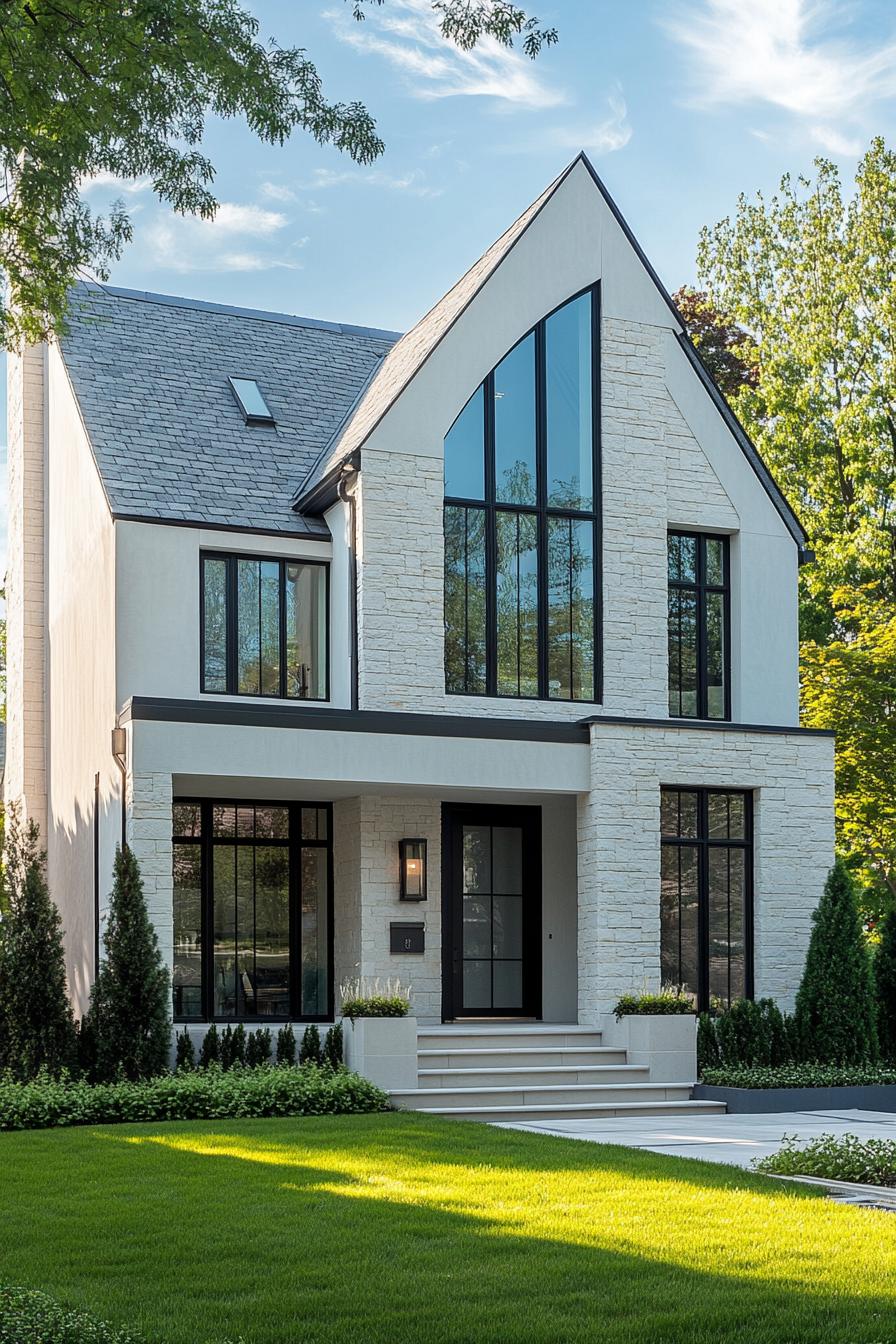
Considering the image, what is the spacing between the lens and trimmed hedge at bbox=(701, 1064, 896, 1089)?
639 inches

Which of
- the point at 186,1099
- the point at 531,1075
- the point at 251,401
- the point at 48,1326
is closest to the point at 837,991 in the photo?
the point at 531,1075

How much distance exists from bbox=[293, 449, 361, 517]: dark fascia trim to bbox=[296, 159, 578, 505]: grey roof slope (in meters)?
0.09

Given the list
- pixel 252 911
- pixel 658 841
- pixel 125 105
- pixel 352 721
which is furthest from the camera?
pixel 252 911

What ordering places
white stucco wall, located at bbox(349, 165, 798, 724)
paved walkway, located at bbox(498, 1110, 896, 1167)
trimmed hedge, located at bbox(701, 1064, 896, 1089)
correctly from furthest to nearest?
white stucco wall, located at bbox(349, 165, 798, 724) < trimmed hedge, located at bbox(701, 1064, 896, 1089) < paved walkway, located at bbox(498, 1110, 896, 1167)

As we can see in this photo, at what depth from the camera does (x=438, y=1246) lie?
319 inches

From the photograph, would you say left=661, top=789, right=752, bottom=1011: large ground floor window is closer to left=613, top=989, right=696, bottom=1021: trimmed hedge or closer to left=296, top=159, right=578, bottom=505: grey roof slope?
left=613, top=989, right=696, bottom=1021: trimmed hedge

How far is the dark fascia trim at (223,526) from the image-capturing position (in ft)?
59.6

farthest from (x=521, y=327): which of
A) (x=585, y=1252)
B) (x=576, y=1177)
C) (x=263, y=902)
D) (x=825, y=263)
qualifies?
(x=825, y=263)

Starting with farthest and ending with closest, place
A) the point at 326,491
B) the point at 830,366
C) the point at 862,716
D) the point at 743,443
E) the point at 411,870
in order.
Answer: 1. the point at 830,366
2. the point at 862,716
3. the point at 743,443
4. the point at 326,491
5. the point at 411,870

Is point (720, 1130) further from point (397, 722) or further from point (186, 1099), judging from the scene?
point (397, 722)

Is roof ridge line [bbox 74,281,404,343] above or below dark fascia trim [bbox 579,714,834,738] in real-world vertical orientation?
above

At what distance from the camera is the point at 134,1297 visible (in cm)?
703

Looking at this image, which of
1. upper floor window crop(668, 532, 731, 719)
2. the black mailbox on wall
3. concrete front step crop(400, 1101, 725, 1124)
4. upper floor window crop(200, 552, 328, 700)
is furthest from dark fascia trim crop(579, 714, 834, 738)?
concrete front step crop(400, 1101, 725, 1124)

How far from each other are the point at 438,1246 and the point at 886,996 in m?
11.8
